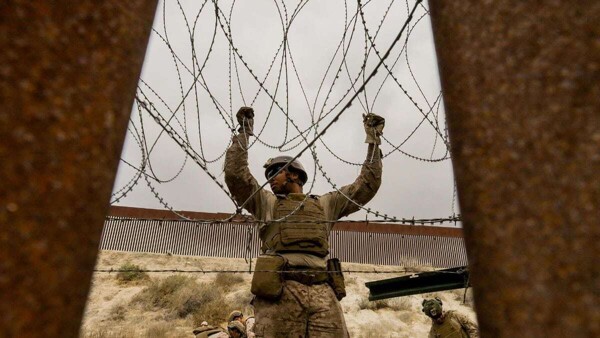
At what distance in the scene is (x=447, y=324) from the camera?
7676 millimetres

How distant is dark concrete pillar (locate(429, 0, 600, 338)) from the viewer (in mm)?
688

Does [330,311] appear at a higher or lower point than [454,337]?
higher

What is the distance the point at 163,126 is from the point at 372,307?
1328cm

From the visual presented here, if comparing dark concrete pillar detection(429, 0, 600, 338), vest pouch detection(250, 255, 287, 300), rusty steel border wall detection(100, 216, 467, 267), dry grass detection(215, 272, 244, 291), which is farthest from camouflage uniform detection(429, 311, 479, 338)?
rusty steel border wall detection(100, 216, 467, 267)

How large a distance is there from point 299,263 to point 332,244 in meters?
15.0

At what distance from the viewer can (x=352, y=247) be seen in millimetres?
18859

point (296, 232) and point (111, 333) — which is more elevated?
point (296, 232)

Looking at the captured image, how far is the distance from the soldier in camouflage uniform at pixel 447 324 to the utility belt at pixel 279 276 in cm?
442

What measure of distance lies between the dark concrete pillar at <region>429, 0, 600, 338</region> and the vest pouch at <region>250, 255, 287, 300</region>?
287 centimetres

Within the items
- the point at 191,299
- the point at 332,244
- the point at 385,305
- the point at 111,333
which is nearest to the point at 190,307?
the point at 191,299

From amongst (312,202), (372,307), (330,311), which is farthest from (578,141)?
(372,307)

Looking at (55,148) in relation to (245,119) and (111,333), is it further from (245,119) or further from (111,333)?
(111,333)

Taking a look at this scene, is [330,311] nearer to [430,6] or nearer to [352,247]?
[430,6]

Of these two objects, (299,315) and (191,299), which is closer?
(299,315)
